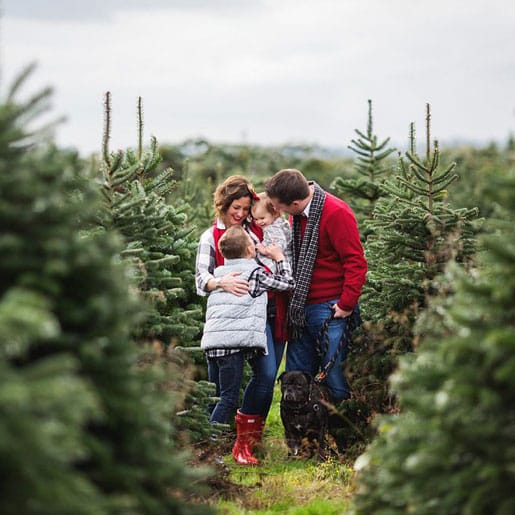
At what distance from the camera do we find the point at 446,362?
13.6ft

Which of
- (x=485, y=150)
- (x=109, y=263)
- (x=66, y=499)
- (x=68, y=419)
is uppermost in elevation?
(x=485, y=150)

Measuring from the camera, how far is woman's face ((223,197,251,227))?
285 inches

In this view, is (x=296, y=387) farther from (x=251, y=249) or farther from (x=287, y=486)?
(x=251, y=249)

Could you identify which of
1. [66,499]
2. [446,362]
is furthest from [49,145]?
[446,362]

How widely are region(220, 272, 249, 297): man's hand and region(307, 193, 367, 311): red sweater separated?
0.82 metres

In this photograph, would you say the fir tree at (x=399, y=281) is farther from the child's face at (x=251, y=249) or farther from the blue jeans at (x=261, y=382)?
the child's face at (x=251, y=249)

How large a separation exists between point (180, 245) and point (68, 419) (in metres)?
4.20

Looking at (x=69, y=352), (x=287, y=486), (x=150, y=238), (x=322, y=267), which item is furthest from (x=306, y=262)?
(x=69, y=352)

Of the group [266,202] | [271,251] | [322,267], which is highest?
[266,202]

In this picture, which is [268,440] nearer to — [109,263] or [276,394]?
[276,394]

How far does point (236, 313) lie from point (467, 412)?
3255 mm

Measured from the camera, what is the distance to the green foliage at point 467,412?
385 centimetres

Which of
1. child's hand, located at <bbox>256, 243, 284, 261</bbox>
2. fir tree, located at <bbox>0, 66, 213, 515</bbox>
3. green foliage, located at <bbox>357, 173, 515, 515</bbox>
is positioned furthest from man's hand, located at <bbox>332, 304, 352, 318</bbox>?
fir tree, located at <bbox>0, 66, 213, 515</bbox>

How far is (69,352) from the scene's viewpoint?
150 inches
